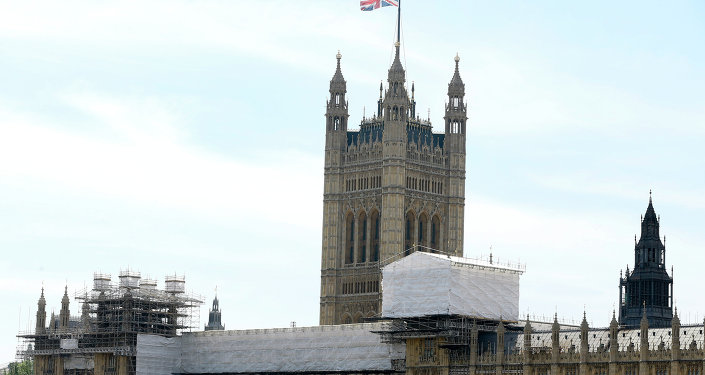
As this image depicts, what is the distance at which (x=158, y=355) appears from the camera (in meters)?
194

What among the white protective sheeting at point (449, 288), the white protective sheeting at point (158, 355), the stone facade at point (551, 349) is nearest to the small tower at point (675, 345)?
the stone facade at point (551, 349)

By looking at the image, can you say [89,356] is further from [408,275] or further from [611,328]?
[611,328]

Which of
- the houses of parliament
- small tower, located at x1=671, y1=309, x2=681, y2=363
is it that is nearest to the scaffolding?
the houses of parliament

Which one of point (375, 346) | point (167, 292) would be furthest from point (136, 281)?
point (375, 346)

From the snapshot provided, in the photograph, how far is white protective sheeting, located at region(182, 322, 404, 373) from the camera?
17788 cm

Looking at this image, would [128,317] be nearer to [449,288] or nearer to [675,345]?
[449,288]

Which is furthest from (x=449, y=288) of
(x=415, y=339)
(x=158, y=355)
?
(x=158, y=355)

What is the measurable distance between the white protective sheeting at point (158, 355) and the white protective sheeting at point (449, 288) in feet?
111

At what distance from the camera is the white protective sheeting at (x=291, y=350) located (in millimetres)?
177875

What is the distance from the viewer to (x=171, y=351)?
643 feet

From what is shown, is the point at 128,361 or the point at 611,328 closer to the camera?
the point at 611,328

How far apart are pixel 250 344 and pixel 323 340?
11891 mm

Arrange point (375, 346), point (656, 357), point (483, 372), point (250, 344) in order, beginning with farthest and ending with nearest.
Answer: point (250, 344) → point (375, 346) → point (483, 372) → point (656, 357)

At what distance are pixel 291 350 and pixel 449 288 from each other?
29.6m
